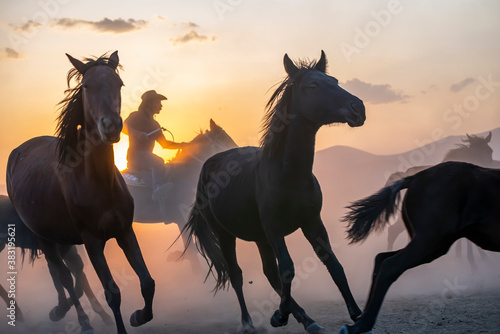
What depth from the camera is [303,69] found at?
18.1 ft

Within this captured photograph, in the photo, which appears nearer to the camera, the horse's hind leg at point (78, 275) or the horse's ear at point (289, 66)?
the horse's ear at point (289, 66)

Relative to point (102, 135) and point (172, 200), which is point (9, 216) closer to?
point (172, 200)

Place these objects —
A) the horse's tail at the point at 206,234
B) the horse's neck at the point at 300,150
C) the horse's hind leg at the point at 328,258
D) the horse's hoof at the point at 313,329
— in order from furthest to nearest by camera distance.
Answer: the horse's tail at the point at 206,234, the horse's hoof at the point at 313,329, the horse's neck at the point at 300,150, the horse's hind leg at the point at 328,258

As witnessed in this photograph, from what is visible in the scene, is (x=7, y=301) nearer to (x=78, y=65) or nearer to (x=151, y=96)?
(x=151, y=96)

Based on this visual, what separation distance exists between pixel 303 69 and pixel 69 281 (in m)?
3.88

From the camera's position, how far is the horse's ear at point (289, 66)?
5496mm

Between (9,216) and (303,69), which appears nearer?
(303,69)

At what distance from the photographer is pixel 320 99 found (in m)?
5.16

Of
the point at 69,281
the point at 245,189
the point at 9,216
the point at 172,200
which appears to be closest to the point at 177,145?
the point at 172,200

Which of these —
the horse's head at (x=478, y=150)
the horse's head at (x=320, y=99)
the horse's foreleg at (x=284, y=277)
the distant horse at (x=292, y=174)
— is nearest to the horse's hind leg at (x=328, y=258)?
the distant horse at (x=292, y=174)

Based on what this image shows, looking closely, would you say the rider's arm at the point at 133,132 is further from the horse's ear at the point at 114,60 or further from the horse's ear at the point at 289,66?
the horse's ear at the point at 289,66

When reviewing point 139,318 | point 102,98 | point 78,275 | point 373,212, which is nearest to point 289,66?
point 373,212

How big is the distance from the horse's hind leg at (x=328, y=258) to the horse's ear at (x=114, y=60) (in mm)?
2362

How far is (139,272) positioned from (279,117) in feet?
6.34
